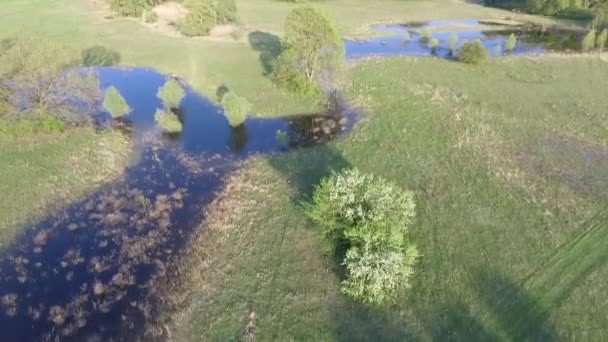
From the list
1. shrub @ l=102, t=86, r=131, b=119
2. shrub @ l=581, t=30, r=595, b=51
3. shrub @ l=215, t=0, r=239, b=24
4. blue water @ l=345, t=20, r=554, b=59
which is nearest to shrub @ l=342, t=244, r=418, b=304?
shrub @ l=102, t=86, r=131, b=119

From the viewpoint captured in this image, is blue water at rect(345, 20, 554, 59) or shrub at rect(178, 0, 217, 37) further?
shrub at rect(178, 0, 217, 37)

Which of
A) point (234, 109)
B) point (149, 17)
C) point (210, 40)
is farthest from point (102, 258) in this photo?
point (149, 17)

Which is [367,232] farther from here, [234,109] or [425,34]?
[425,34]

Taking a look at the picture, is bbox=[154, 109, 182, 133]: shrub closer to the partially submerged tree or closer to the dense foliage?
the partially submerged tree

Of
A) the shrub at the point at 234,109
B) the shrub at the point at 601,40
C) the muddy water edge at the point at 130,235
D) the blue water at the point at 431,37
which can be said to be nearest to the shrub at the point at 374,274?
the muddy water edge at the point at 130,235

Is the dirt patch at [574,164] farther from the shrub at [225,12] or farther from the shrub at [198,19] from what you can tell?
the shrub at [225,12]
